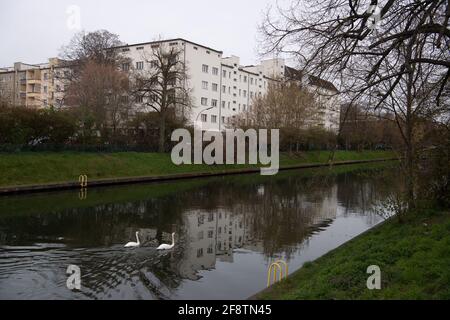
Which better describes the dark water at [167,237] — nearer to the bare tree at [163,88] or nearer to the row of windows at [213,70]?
the bare tree at [163,88]

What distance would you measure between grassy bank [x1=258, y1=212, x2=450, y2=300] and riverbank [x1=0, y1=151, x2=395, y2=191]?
326 inches

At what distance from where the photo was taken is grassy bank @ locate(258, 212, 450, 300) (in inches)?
268

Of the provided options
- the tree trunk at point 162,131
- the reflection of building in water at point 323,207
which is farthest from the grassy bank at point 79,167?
the reflection of building in water at point 323,207

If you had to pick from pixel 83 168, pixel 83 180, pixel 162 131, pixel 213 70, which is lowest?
pixel 83 180

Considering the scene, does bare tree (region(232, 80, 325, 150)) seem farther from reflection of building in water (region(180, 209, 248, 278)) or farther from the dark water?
reflection of building in water (region(180, 209, 248, 278))

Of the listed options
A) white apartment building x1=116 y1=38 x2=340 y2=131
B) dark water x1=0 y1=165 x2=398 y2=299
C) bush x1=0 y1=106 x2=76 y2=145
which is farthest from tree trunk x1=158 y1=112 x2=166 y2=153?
dark water x1=0 y1=165 x2=398 y2=299

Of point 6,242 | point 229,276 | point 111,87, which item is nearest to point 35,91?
point 111,87

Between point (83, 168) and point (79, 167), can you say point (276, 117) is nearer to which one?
point (83, 168)

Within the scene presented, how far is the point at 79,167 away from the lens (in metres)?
29.6

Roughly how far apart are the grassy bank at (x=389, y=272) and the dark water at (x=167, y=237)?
1300mm

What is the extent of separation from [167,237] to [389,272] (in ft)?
27.6

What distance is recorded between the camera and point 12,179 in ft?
80.1

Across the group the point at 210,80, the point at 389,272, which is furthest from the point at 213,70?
the point at 389,272
